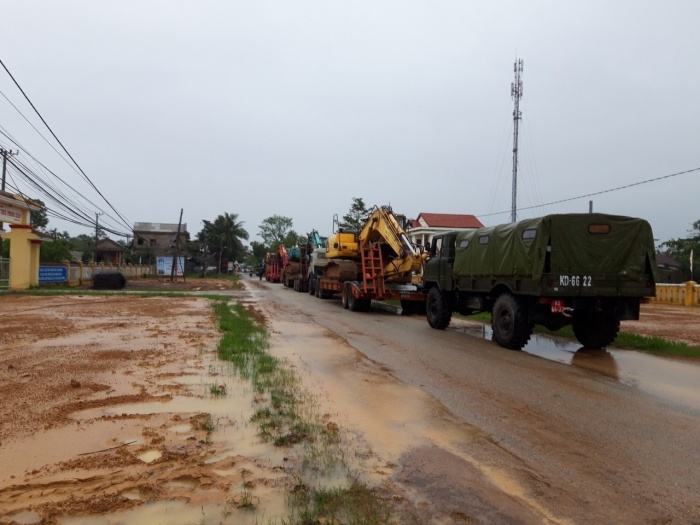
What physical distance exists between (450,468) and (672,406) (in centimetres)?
398

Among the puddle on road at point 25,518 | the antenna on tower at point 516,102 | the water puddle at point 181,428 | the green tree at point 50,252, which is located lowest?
the puddle on road at point 25,518

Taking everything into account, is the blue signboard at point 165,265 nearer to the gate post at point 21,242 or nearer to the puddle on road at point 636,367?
the gate post at point 21,242

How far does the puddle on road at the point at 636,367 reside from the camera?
755 cm

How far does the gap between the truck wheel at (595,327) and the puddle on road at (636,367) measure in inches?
8.8

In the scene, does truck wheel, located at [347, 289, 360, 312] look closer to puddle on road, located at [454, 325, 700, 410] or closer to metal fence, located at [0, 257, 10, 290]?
puddle on road, located at [454, 325, 700, 410]

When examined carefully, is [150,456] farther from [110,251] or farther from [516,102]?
[110,251]

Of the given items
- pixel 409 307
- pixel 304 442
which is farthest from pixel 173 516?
pixel 409 307

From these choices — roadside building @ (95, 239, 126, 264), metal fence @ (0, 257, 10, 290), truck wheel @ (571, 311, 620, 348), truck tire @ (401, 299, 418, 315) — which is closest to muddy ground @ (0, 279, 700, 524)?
truck wheel @ (571, 311, 620, 348)

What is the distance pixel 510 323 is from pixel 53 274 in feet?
104

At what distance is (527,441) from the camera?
204 inches

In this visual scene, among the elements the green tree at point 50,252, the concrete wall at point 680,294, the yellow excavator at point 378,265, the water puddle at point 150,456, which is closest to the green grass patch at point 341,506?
the water puddle at point 150,456

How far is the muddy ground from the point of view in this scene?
144 inches

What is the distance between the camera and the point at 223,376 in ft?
25.1

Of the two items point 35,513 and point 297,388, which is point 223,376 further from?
point 35,513
